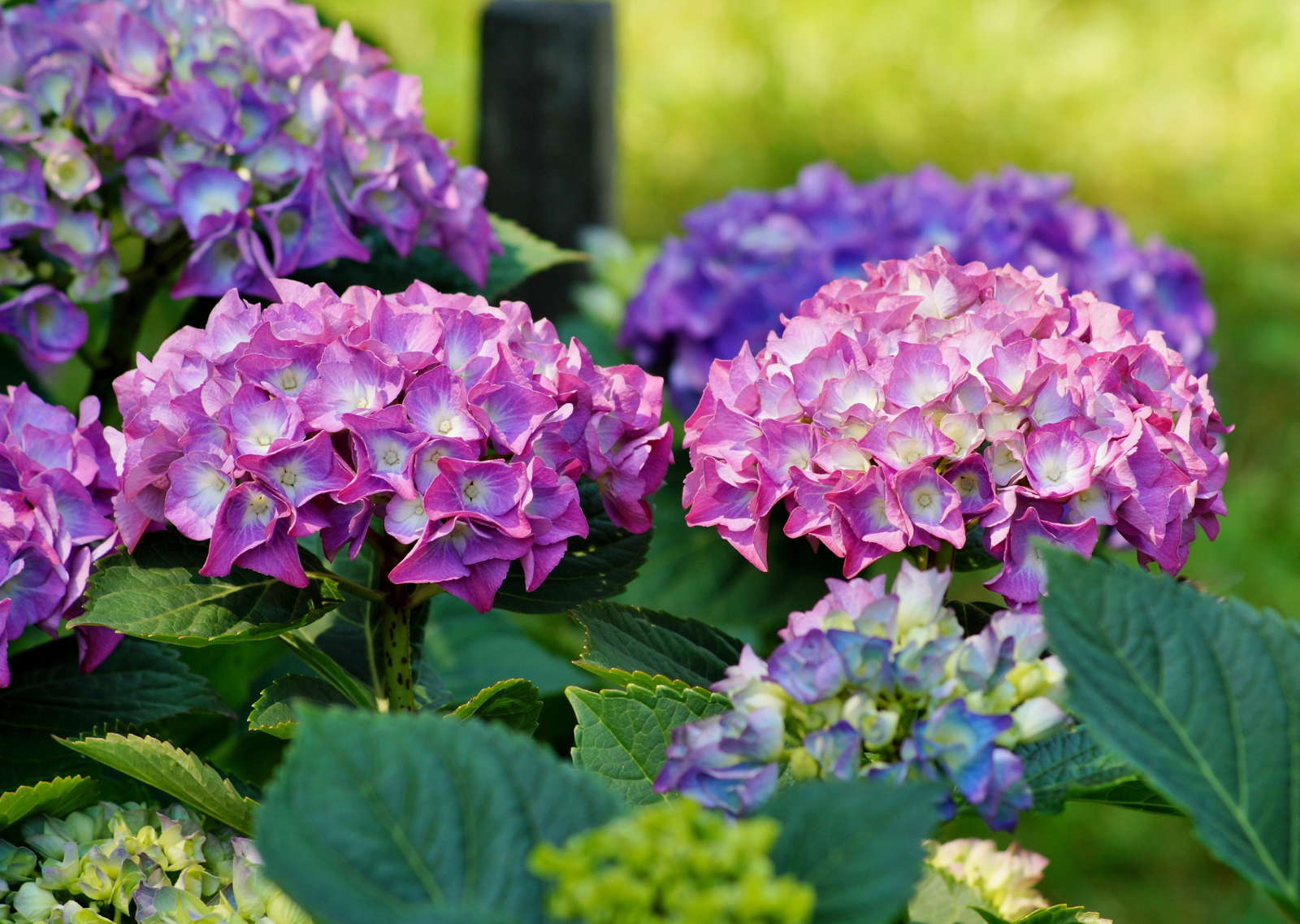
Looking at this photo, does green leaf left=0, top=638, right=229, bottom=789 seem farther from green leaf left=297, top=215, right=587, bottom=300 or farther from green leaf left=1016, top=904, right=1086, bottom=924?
green leaf left=1016, top=904, right=1086, bottom=924

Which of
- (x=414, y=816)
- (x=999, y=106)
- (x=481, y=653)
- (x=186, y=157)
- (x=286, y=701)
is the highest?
(x=999, y=106)

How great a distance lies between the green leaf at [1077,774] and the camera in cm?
79

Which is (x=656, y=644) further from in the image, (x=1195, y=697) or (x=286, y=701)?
(x=1195, y=697)

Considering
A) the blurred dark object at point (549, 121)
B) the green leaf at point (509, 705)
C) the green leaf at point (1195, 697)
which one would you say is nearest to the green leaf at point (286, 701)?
the green leaf at point (509, 705)

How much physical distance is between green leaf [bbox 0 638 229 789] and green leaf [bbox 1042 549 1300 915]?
2.18 feet

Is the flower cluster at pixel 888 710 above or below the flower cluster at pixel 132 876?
above

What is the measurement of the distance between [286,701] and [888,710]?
0.42m

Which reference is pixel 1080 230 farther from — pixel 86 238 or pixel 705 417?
pixel 86 238

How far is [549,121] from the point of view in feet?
9.40

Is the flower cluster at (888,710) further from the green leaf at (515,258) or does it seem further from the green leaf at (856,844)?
the green leaf at (515,258)

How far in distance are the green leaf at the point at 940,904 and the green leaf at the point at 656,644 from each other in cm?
19

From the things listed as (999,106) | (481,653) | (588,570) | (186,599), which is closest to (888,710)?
(588,570)

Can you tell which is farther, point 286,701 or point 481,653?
point 481,653

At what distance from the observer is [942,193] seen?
1.89 meters
